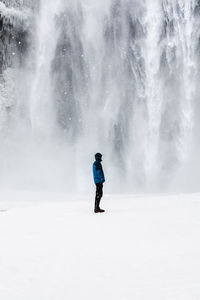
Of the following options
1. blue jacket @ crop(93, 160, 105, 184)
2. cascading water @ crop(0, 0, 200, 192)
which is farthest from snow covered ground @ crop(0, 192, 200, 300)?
cascading water @ crop(0, 0, 200, 192)

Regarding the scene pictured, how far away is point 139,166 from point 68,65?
27.0ft

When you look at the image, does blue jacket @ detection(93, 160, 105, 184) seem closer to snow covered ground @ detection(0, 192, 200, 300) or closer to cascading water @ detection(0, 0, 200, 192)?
snow covered ground @ detection(0, 192, 200, 300)

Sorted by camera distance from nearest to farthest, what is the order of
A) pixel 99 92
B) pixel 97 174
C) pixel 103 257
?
pixel 103 257 < pixel 97 174 < pixel 99 92

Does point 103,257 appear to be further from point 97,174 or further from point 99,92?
point 99,92

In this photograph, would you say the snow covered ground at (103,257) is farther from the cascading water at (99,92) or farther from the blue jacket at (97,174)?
the cascading water at (99,92)

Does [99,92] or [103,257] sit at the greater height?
[99,92]

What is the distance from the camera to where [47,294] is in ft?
11.1

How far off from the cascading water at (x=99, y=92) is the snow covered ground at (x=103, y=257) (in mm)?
→ 12558

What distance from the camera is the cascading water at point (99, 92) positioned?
20641 millimetres

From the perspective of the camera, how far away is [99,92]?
2223 centimetres

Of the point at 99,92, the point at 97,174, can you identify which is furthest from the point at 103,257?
the point at 99,92

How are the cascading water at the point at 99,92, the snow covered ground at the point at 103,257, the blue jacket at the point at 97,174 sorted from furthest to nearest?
1. the cascading water at the point at 99,92
2. the blue jacket at the point at 97,174
3. the snow covered ground at the point at 103,257

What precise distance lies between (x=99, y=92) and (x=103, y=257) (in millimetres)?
18405

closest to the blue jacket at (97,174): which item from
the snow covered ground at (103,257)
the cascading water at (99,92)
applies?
the snow covered ground at (103,257)
